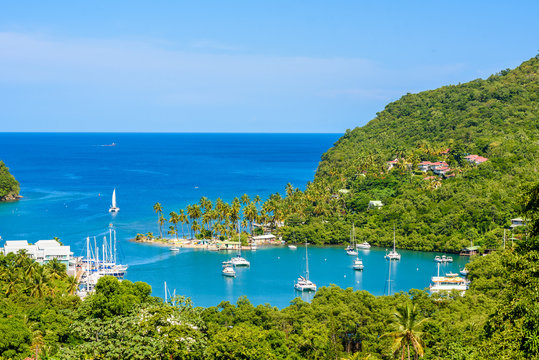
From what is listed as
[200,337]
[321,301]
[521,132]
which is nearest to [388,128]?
[521,132]

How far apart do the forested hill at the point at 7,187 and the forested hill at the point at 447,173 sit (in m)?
54.1

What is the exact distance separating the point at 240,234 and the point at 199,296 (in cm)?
2018

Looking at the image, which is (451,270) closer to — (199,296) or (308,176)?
(199,296)

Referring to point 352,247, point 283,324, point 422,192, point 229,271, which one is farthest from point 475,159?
point 283,324

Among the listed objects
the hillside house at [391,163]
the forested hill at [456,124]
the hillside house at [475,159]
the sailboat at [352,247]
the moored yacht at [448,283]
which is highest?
the forested hill at [456,124]

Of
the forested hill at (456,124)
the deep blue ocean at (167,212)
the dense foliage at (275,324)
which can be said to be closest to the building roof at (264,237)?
the deep blue ocean at (167,212)

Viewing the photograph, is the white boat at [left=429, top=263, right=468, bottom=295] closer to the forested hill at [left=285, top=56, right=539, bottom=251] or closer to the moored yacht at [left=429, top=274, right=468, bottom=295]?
the moored yacht at [left=429, top=274, right=468, bottom=295]

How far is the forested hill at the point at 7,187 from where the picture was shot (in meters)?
96.9

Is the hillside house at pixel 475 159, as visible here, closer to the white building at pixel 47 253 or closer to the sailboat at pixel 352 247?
the sailboat at pixel 352 247

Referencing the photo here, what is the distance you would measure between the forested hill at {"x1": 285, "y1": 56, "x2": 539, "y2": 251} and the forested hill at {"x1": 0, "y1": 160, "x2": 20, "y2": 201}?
178 feet

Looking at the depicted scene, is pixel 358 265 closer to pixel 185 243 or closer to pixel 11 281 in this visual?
pixel 185 243

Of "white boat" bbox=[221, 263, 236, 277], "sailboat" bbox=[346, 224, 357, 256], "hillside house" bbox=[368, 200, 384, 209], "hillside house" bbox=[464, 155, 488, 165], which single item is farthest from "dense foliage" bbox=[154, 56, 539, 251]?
"white boat" bbox=[221, 263, 236, 277]

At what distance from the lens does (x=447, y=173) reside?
275 ft

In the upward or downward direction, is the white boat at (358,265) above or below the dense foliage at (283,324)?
below
